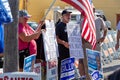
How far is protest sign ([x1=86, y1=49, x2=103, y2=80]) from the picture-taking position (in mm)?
8016

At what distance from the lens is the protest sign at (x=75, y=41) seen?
8805mm

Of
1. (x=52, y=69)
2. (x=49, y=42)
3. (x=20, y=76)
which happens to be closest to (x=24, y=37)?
(x=49, y=42)

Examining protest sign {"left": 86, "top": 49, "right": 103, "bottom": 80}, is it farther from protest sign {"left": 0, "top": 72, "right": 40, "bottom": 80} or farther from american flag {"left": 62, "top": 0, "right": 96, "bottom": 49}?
protest sign {"left": 0, "top": 72, "right": 40, "bottom": 80}

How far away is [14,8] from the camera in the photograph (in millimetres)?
4699

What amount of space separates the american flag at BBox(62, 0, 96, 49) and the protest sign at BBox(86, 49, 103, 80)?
0.35 metres

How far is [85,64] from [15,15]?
4.96m

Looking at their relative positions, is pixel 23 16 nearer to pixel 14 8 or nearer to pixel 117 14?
pixel 14 8

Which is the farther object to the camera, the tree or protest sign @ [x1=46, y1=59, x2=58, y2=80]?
protest sign @ [x1=46, y1=59, x2=58, y2=80]

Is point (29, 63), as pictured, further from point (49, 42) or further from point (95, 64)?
point (95, 64)

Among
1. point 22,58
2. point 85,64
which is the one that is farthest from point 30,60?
point 85,64

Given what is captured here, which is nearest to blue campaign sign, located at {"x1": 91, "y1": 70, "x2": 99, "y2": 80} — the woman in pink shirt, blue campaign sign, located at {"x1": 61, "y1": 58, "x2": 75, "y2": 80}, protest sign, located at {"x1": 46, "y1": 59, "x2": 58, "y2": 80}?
blue campaign sign, located at {"x1": 61, "y1": 58, "x2": 75, "y2": 80}

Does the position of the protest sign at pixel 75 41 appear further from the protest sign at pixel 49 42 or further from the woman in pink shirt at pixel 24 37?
the woman in pink shirt at pixel 24 37

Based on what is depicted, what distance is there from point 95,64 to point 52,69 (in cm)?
93

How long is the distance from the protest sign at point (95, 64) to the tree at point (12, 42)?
11.3 feet
